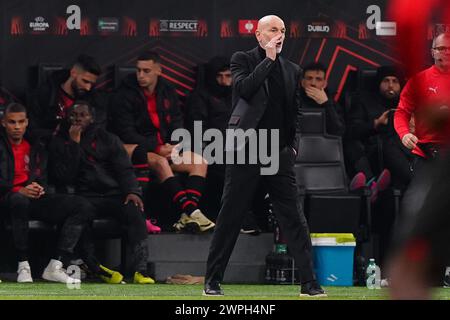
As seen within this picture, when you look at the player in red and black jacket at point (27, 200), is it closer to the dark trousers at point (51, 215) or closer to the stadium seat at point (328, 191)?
the dark trousers at point (51, 215)

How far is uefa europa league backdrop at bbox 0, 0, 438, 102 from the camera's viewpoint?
12.8 m

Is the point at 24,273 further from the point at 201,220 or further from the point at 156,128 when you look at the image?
the point at 156,128

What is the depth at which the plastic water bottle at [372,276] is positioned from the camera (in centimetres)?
A: 1095

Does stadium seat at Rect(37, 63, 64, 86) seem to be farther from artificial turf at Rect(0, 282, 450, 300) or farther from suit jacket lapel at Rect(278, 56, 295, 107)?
suit jacket lapel at Rect(278, 56, 295, 107)

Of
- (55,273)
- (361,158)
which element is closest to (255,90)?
(55,273)

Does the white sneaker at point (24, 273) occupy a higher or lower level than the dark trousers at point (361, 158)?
lower

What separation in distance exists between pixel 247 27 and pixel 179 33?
2.37 feet

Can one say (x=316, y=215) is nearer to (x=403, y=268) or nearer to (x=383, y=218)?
(x=383, y=218)

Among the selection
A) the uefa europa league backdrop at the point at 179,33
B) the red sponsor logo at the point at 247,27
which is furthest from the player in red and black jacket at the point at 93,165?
the red sponsor logo at the point at 247,27

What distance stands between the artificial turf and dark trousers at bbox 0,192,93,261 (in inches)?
15.1

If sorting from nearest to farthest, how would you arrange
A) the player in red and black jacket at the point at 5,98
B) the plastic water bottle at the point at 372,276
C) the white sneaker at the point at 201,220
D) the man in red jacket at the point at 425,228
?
the man in red jacket at the point at 425,228, the plastic water bottle at the point at 372,276, the white sneaker at the point at 201,220, the player in red and black jacket at the point at 5,98

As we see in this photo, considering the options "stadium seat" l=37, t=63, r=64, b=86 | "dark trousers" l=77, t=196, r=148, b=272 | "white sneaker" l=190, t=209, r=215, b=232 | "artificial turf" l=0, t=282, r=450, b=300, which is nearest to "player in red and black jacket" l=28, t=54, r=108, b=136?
"stadium seat" l=37, t=63, r=64, b=86

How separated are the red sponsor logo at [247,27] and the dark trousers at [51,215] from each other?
10.1 ft
